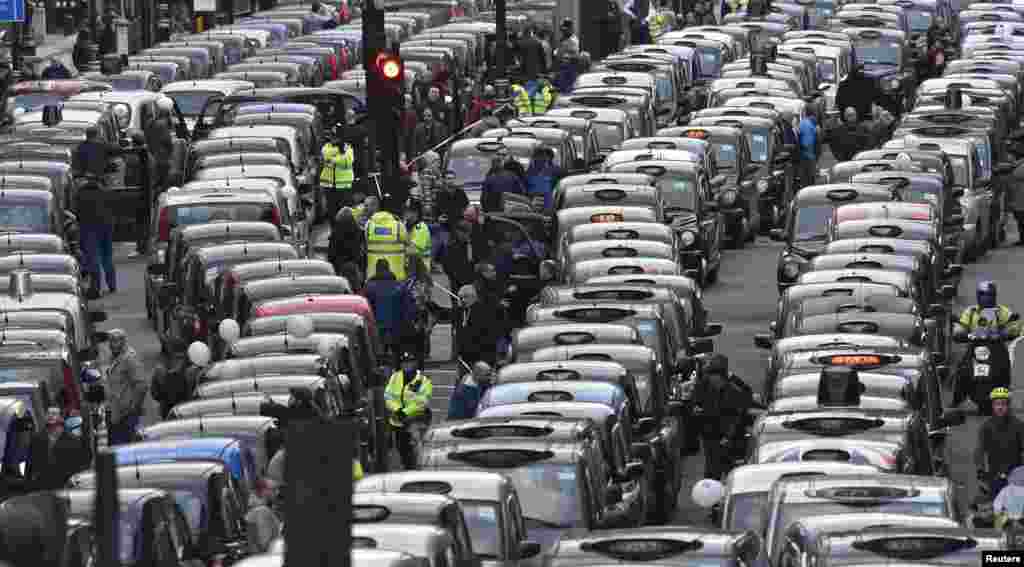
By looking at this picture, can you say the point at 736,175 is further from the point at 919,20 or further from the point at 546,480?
the point at 919,20

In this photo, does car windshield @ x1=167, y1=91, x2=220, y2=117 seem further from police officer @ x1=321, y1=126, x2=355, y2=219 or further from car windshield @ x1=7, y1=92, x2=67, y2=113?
police officer @ x1=321, y1=126, x2=355, y2=219

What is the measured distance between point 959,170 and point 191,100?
485 inches

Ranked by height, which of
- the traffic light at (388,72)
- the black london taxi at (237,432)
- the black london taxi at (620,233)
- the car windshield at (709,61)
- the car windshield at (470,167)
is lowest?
the car windshield at (709,61)

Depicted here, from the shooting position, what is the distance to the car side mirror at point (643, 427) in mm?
21828

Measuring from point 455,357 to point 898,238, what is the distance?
16.0 ft

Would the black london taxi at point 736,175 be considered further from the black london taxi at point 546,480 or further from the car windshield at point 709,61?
the black london taxi at point 546,480

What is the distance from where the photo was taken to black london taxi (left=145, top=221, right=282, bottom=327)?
101 feet

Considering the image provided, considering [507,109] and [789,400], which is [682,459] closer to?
[789,400]

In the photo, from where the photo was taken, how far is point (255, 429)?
2038cm

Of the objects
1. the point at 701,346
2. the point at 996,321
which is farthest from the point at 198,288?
the point at 996,321

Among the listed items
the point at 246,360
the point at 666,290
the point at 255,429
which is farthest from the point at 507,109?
the point at 255,429

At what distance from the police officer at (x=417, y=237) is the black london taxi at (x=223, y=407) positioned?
26.4ft

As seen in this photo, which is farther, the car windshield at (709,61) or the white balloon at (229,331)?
the car windshield at (709,61)

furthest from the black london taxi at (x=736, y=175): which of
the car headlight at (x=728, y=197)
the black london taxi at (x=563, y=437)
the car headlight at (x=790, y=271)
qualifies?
the black london taxi at (x=563, y=437)
